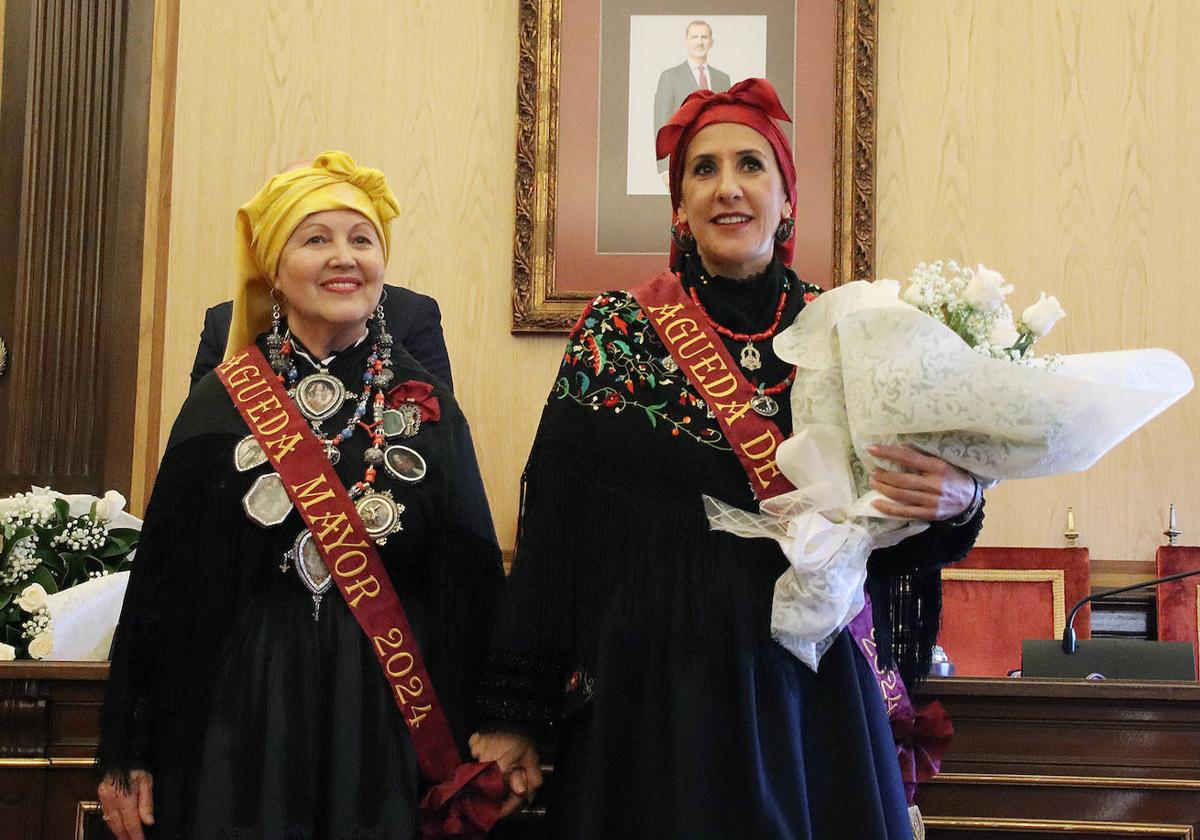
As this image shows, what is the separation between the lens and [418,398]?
208 centimetres

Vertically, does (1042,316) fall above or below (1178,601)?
above

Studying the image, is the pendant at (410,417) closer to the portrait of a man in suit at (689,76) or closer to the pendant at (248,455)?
the pendant at (248,455)

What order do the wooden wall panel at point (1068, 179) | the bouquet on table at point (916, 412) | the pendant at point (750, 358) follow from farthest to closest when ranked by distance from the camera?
the wooden wall panel at point (1068, 179)
the pendant at point (750, 358)
the bouquet on table at point (916, 412)

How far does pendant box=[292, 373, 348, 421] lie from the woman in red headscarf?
1.03ft

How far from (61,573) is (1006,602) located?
86.6 inches

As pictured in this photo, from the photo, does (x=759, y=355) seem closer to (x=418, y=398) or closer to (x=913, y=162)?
(x=418, y=398)

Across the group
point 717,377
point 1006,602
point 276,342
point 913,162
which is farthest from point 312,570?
point 913,162

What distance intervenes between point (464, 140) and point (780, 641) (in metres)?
2.36

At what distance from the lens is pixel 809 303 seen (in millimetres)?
2045

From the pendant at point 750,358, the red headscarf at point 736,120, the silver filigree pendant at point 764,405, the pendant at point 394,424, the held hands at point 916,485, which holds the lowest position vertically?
the held hands at point 916,485

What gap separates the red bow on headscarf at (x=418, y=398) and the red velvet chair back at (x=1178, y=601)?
7.15 ft

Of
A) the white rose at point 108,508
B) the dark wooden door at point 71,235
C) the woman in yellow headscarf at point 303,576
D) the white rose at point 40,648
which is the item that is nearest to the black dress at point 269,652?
the woman in yellow headscarf at point 303,576

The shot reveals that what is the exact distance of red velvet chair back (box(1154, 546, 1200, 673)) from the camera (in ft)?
11.3

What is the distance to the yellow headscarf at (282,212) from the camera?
2.08 metres
